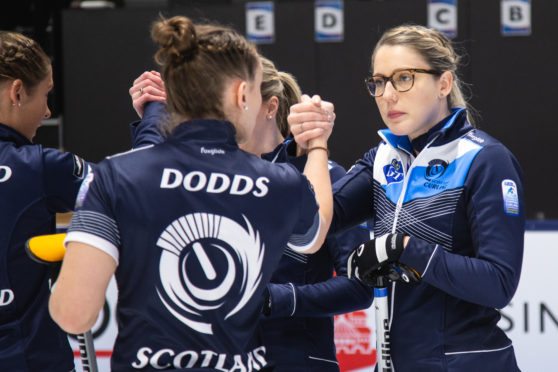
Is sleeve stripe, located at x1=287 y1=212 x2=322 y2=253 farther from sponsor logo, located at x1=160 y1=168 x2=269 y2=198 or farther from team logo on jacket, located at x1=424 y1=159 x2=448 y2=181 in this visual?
team logo on jacket, located at x1=424 y1=159 x2=448 y2=181

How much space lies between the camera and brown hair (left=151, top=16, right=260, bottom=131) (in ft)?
4.12

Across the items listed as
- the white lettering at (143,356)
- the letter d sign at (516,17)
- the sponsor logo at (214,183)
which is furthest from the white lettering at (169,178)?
the letter d sign at (516,17)

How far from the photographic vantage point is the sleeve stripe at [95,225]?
117cm

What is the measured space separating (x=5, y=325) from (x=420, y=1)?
5.11m

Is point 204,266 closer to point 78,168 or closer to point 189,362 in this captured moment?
point 189,362

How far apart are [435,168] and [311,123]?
0.30 meters

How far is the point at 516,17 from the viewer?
5.92 m

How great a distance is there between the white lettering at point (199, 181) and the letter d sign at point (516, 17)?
527 cm

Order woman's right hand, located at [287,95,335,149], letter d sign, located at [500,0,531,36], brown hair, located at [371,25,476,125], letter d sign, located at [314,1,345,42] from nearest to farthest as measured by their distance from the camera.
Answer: woman's right hand, located at [287,95,335,149]
brown hair, located at [371,25,476,125]
letter d sign, located at [500,0,531,36]
letter d sign, located at [314,1,345,42]

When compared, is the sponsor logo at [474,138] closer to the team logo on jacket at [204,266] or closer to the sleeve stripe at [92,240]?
the team logo on jacket at [204,266]

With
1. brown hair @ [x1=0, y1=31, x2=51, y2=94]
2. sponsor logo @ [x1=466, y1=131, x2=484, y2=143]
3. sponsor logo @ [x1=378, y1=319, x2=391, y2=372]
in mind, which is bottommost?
sponsor logo @ [x1=378, y1=319, x2=391, y2=372]

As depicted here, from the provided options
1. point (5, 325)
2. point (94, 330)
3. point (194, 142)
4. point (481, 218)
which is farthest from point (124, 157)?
point (94, 330)

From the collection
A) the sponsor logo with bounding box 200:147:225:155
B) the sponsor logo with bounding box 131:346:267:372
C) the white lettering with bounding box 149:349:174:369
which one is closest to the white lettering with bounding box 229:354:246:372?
the sponsor logo with bounding box 131:346:267:372

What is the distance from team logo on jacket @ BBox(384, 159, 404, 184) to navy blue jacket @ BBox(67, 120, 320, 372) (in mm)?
456
